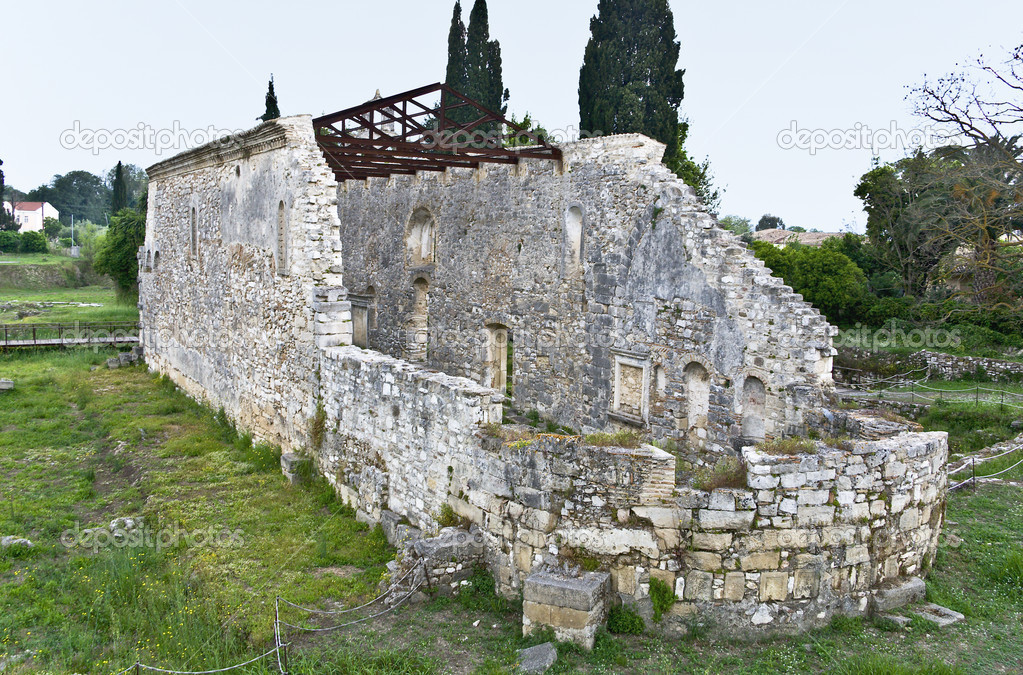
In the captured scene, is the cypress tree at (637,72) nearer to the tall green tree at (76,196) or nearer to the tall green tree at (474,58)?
the tall green tree at (474,58)

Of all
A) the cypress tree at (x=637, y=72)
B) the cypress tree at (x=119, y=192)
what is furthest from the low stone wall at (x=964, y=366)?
the cypress tree at (x=119, y=192)

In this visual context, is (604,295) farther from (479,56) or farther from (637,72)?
(479,56)

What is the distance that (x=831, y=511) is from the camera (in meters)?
6.48

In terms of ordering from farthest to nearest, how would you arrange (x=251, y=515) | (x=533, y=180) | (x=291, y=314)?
(x=533, y=180), (x=291, y=314), (x=251, y=515)

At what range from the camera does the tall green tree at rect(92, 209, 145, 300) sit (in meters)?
33.0

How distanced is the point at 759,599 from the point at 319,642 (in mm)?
3967

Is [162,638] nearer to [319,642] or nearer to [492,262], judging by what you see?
[319,642]

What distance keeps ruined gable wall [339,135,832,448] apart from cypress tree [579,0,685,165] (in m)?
8.64

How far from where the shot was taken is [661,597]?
635cm

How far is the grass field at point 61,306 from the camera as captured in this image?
101 ft

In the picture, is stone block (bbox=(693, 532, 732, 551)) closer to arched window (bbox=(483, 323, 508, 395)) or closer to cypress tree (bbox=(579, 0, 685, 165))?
arched window (bbox=(483, 323, 508, 395))

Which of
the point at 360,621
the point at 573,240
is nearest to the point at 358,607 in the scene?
the point at 360,621

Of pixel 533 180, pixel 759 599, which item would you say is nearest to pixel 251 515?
pixel 759 599

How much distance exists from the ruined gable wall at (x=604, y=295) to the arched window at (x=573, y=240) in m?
0.05
